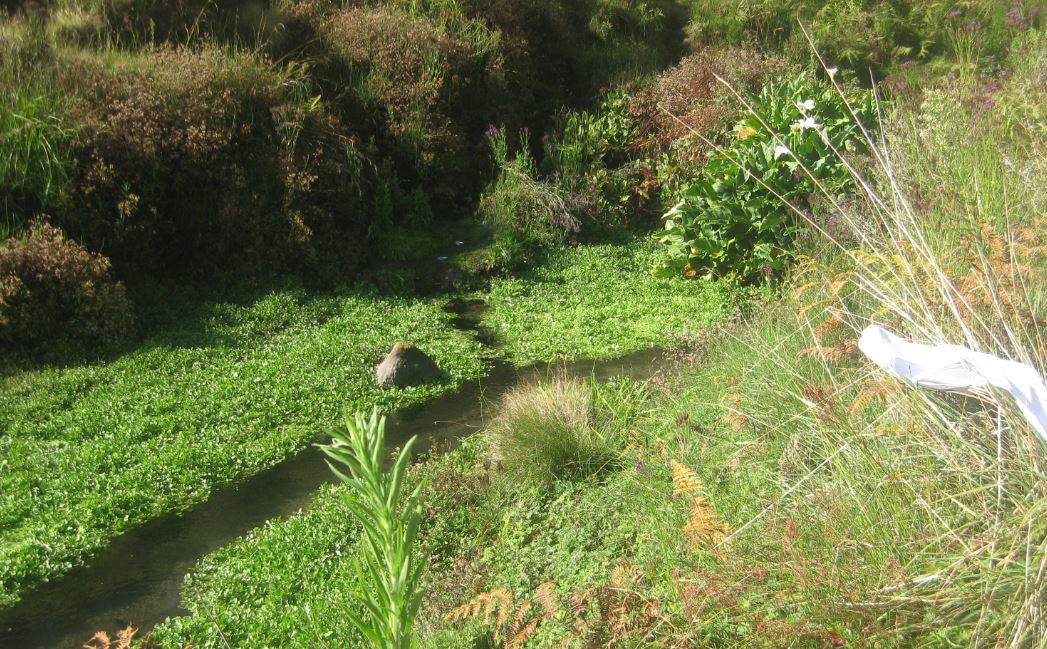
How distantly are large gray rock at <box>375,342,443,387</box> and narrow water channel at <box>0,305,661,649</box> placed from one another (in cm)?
35

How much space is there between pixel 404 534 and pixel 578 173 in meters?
9.56

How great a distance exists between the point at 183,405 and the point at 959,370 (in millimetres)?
5520

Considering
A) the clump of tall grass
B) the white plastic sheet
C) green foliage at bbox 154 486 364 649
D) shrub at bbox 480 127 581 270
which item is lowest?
green foliage at bbox 154 486 364 649

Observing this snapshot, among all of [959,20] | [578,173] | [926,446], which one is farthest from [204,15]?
[959,20]

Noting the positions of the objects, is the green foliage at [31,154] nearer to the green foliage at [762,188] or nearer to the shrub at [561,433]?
the shrub at [561,433]

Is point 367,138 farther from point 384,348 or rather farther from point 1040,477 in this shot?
point 1040,477

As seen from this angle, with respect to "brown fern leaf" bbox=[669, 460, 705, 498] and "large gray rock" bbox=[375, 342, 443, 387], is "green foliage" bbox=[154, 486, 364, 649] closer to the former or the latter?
"brown fern leaf" bbox=[669, 460, 705, 498]

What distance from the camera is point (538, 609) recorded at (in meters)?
3.67

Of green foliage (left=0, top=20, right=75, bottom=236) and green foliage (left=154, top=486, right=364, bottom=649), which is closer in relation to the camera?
green foliage (left=154, top=486, right=364, bottom=649)

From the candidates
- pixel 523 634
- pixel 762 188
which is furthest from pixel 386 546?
pixel 762 188

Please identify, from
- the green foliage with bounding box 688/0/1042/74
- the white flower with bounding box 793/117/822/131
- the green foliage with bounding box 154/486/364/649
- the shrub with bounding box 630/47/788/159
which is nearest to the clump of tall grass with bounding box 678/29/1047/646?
the white flower with bounding box 793/117/822/131

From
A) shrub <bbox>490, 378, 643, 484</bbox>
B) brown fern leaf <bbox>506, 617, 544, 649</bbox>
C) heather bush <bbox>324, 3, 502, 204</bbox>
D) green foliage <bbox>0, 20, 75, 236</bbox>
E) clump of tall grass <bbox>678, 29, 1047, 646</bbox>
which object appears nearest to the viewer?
clump of tall grass <bbox>678, 29, 1047, 646</bbox>

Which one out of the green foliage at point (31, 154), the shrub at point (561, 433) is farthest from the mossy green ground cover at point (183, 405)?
the green foliage at point (31, 154)

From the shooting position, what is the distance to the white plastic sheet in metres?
2.28
